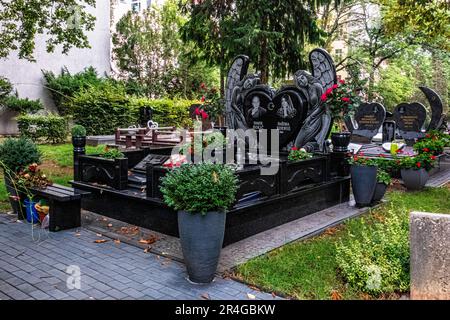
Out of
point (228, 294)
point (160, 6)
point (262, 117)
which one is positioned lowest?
point (228, 294)

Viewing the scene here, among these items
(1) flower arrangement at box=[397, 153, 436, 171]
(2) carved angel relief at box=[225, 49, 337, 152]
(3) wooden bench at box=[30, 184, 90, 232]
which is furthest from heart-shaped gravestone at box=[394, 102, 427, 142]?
(3) wooden bench at box=[30, 184, 90, 232]

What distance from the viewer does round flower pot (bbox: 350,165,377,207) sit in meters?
8.48

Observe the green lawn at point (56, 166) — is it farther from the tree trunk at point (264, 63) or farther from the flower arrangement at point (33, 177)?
the tree trunk at point (264, 63)

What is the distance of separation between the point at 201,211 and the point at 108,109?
18876 mm

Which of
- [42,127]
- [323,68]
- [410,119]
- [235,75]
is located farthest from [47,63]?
[323,68]

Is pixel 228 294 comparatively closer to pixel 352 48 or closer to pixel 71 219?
pixel 71 219

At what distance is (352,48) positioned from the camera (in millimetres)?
31109

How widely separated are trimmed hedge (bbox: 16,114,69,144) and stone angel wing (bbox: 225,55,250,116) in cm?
1075

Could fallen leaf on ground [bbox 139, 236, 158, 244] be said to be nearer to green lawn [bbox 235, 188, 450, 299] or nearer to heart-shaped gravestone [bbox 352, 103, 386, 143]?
green lawn [bbox 235, 188, 450, 299]

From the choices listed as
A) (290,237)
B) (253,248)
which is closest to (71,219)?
(253,248)

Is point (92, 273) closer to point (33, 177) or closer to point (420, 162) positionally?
point (33, 177)

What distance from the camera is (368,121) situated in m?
18.2
